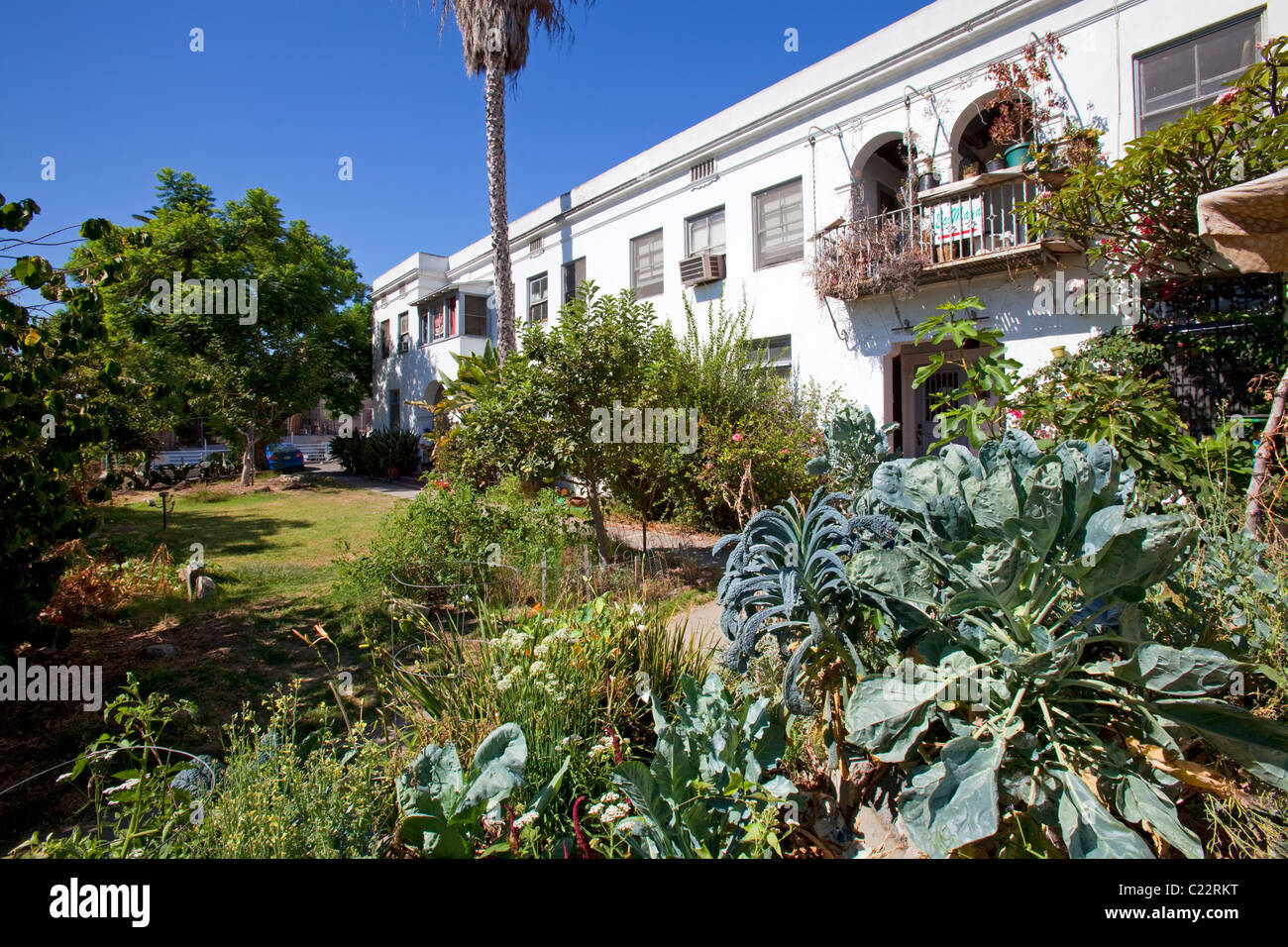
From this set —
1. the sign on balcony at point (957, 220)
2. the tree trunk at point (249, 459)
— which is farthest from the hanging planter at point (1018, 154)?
the tree trunk at point (249, 459)

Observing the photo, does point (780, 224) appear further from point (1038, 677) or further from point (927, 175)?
point (1038, 677)

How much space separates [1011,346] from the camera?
324 inches

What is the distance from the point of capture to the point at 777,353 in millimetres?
11484

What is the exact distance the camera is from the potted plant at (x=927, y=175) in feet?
29.2

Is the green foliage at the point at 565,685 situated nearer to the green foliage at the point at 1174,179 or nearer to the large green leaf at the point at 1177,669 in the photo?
the large green leaf at the point at 1177,669

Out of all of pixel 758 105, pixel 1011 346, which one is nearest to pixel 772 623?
pixel 1011 346

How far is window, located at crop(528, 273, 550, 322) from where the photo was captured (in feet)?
56.8

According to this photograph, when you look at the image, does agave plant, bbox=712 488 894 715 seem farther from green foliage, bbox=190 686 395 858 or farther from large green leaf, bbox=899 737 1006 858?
green foliage, bbox=190 686 395 858

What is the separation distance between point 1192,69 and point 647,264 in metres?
9.44

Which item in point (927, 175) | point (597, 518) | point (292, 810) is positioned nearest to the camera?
point (292, 810)

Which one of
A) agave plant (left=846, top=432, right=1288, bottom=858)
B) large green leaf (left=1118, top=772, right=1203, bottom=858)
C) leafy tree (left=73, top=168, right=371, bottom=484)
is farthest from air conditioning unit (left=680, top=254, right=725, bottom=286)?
leafy tree (left=73, top=168, right=371, bottom=484)

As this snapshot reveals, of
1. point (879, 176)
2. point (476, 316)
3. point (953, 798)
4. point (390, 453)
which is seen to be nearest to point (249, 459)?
point (390, 453)

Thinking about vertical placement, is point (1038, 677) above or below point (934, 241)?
below

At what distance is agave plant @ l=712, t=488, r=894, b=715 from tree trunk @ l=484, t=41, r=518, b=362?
1128 cm
